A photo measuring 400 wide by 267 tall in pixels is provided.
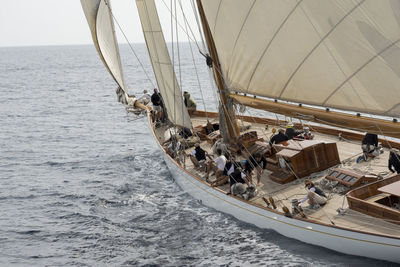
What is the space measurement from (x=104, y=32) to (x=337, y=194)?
14.6 metres

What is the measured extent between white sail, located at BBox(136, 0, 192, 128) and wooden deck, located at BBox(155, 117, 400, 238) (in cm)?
207

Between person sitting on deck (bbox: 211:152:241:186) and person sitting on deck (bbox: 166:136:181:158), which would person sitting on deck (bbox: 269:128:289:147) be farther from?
person sitting on deck (bbox: 166:136:181:158)

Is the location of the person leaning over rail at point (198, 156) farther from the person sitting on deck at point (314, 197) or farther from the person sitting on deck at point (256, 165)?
the person sitting on deck at point (314, 197)

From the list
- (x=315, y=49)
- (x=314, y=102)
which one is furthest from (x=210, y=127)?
(x=315, y=49)

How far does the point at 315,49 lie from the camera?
12125 mm

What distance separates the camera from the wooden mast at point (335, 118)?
11281mm

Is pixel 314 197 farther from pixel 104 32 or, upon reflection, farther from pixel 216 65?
pixel 104 32

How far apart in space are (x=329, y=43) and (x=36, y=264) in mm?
11315

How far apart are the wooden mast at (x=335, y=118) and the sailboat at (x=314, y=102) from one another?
0.10 ft

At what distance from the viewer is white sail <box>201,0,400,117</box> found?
10.7 meters

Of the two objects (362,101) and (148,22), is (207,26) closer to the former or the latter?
(148,22)

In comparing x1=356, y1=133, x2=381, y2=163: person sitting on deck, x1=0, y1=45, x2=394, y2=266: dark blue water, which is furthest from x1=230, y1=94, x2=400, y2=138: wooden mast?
x1=356, y1=133, x2=381, y2=163: person sitting on deck

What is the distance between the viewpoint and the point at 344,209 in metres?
12.8

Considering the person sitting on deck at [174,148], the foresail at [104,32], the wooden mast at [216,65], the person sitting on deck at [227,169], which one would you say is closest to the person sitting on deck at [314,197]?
the person sitting on deck at [227,169]
